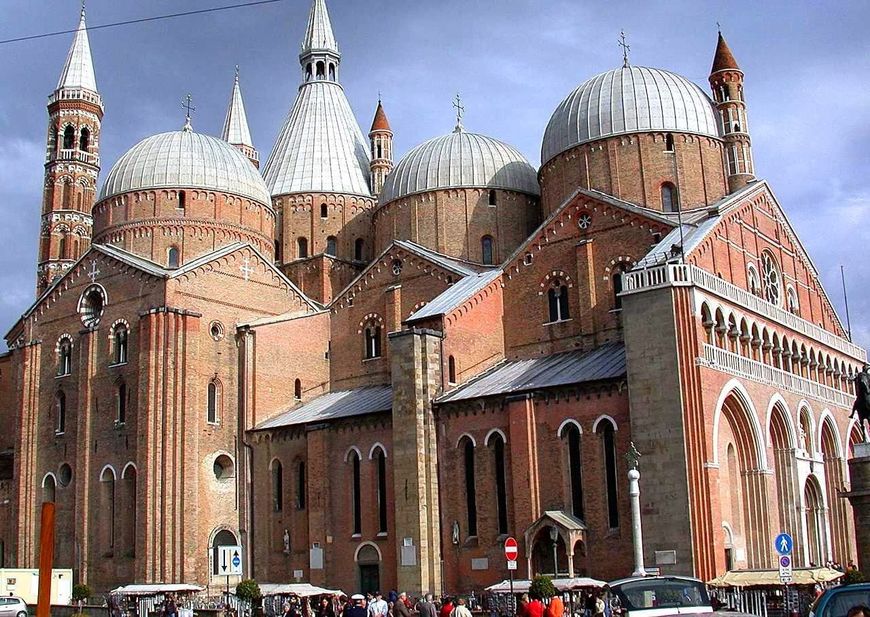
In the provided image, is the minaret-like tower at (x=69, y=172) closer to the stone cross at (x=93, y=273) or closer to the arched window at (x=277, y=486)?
the stone cross at (x=93, y=273)

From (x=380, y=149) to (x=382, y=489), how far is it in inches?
864

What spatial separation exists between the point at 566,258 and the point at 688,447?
10301mm

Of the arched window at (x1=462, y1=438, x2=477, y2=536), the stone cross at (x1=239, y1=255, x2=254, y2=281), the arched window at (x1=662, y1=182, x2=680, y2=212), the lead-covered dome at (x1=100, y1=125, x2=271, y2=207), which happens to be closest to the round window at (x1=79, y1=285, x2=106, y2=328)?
the lead-covered dome at (x1=100, y1=125, x2=271, y2=207)

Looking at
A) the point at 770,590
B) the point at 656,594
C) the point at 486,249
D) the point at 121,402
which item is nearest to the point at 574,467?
the point at 770,590

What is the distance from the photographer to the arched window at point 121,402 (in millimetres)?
39344

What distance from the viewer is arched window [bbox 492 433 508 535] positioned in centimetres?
3191

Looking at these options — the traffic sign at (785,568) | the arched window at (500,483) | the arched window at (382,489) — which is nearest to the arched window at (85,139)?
the arched window at (382,489)

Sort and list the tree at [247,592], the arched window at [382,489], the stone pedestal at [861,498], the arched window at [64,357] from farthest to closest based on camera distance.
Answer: the arched window at [64,357], the arched window at [382,489], the tree at [247,592], the stone pedestal at [861,498]

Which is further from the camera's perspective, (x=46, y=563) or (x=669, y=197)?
(x=669, y=197)

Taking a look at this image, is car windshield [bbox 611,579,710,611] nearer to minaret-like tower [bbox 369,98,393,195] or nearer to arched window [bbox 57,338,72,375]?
arched window [bbox 57,338,72,375]

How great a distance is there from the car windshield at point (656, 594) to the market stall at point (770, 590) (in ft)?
25.5

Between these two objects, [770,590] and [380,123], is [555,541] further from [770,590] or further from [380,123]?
[380,123]

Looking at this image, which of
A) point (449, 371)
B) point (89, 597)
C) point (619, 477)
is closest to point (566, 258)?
point (449, 371)

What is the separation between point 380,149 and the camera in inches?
2045
